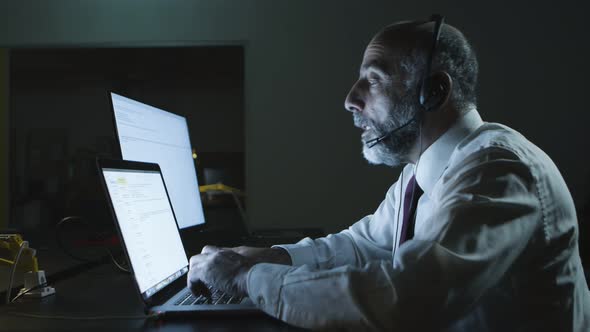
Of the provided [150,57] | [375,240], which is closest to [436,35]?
[375,240]

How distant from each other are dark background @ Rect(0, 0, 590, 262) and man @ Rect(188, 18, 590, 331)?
2174mm

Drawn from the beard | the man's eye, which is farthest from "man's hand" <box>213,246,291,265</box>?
the man's eye

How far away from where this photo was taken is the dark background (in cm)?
331

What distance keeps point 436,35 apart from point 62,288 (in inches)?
38.3

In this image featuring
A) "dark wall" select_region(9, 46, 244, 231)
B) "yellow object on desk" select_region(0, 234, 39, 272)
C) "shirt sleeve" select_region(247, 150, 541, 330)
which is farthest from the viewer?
"dark wall" select_region(9, 46, 244, 231)

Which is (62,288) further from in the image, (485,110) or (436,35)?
(485,110)

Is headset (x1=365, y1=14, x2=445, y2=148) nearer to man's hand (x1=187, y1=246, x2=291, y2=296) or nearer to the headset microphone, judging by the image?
the headset microphone

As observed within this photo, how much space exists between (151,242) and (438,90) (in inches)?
26.6

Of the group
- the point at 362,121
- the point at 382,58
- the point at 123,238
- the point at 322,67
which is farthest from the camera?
the point at 322,67

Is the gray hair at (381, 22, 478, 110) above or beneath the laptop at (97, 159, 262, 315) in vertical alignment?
above

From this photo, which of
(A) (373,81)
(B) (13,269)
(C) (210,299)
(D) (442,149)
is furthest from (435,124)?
(B) (13,269)

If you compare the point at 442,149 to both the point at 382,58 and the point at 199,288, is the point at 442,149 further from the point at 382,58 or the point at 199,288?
the point at 199,288

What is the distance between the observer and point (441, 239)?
697 mm

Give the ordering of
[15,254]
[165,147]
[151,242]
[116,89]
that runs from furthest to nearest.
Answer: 1. [116,89]
2. [165,147]
3. [15,254]
4. [151,242]
